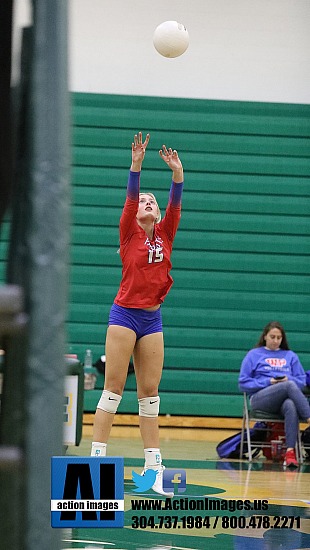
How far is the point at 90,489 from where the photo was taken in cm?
309

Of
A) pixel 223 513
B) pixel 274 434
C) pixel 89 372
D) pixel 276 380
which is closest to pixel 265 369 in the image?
pixel 276 380

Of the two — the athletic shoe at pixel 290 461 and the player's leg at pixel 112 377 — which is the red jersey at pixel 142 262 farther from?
the athletic shoe at pixel 290 461

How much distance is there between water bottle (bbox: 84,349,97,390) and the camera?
11445 mm

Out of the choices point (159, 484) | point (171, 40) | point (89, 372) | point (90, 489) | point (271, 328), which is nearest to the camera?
point (90, 489)

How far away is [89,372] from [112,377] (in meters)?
6.07

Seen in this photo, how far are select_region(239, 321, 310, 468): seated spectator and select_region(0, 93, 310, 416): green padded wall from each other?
2546 millimetres

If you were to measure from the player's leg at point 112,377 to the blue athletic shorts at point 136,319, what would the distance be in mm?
40

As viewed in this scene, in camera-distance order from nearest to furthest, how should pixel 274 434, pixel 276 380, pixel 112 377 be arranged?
pixel 112 377
pixel 276 380
pixel 274 434

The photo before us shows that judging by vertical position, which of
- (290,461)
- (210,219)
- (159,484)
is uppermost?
(210,219)

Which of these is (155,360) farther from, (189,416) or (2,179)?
(189,416)

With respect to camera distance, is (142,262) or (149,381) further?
(142,262)

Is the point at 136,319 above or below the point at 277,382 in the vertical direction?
above

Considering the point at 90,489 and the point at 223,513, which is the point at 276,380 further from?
the point at 90,489

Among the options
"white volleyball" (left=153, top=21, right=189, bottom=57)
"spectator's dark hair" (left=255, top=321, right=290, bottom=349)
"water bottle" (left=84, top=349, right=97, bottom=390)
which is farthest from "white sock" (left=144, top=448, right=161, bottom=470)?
"water bottle" (left=84, top=349, right=97, bottom=390)
